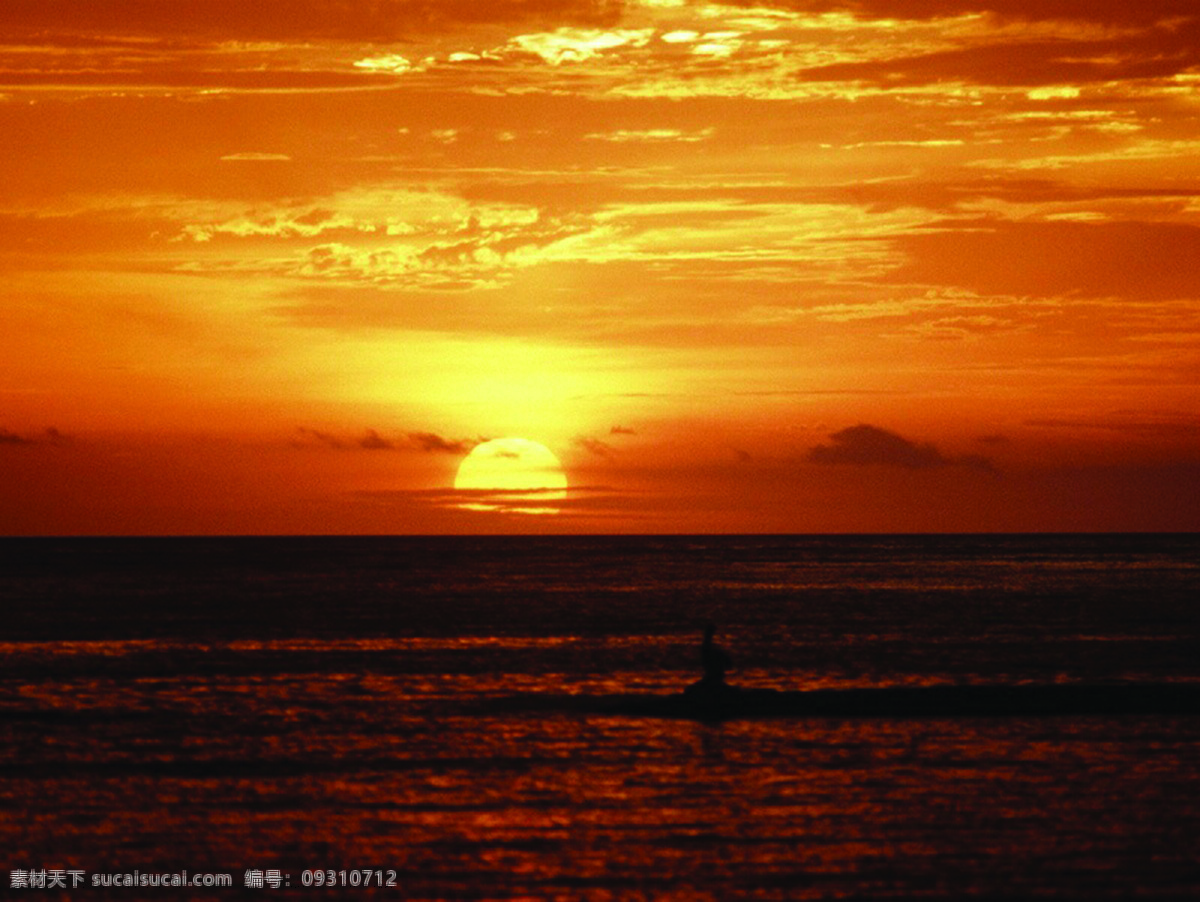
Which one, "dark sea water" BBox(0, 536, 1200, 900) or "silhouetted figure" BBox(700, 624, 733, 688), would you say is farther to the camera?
"silhouetted figure" BBox(700, 624, 733, 688)

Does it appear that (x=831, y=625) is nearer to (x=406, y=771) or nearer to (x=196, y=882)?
(x=406, y=771)

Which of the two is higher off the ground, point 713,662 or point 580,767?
point 713,662

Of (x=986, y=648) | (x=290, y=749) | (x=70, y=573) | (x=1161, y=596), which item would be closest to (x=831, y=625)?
(x=986, y=648)

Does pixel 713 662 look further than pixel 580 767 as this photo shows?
Yes

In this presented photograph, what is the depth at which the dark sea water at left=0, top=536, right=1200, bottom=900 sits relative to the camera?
25953 millimetres

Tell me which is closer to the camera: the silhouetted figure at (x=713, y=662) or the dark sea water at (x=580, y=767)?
the dark sea water at (x=580, y=767)

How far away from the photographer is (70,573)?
541ft

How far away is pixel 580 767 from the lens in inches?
1412

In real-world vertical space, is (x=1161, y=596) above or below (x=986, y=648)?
above

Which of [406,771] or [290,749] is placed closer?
[406,771]

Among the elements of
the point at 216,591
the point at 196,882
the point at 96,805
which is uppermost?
the point at 216,591

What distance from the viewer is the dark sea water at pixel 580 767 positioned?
25953 millimetres

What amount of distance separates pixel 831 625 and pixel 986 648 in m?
16.8

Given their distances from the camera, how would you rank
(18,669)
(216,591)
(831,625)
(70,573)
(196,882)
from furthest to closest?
(70,573), (216,591), (831,625), (18,669), (196,882)
